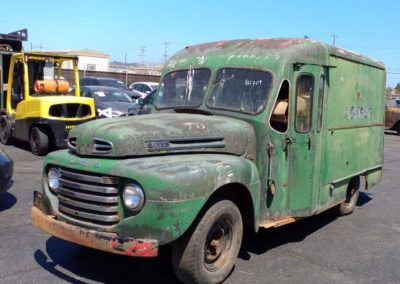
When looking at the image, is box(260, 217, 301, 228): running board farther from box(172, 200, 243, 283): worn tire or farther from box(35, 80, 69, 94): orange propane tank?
box(35, 80, 69, 94): orange propane tank

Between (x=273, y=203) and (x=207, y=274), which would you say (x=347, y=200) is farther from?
(x=207, y=274)

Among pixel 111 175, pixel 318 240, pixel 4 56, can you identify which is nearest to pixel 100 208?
pixel 111 175

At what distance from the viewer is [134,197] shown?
408cm

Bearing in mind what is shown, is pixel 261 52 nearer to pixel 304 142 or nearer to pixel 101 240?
pixel 304 142

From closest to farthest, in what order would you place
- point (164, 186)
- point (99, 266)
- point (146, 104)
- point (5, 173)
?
point (164, 186) → point (99, 266) → point (5, 173) → point (146, 104)

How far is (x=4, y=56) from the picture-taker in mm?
14203

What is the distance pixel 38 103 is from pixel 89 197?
7693mm

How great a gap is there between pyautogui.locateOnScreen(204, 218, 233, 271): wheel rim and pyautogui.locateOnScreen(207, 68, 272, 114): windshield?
4.33ft

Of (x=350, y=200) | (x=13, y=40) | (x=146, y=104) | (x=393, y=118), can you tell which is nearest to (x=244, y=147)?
(x=350, y=200)

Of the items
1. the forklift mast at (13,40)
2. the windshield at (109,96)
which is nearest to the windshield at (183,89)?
the windshield at (109,96)

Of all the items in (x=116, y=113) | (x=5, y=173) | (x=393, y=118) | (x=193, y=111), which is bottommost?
(x=393, y=118)

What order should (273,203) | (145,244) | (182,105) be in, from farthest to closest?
(182,105) → (273,203) → (145,244)

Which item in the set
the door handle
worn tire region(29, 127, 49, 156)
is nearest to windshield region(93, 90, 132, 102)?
worn tire region(29, 127, 49, 156)

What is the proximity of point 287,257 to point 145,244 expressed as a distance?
215 cm
